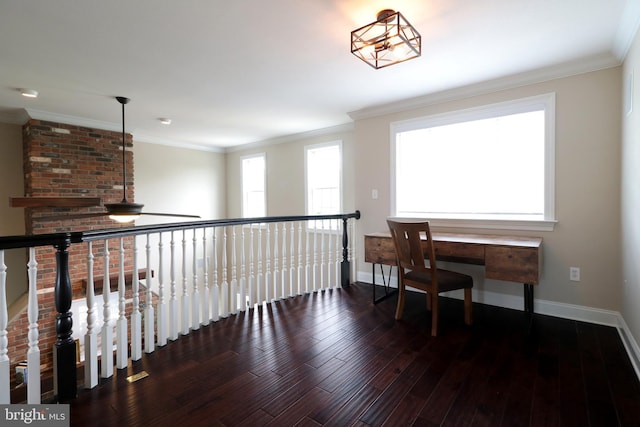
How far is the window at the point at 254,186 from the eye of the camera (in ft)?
20.7

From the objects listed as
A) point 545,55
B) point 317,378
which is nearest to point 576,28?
point 545,55

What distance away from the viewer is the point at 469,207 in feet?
11.5

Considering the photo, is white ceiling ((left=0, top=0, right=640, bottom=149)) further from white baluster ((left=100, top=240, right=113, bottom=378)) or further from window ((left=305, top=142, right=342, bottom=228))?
white baluster ((left=100, top=240, right=113, bottom=378))

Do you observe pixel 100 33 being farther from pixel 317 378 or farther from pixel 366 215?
pixel 366 215

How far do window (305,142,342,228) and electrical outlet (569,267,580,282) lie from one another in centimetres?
305

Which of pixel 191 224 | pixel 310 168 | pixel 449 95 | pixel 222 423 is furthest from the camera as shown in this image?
pixel 310 168

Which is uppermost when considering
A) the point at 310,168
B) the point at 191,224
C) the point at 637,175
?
the point at 310,168

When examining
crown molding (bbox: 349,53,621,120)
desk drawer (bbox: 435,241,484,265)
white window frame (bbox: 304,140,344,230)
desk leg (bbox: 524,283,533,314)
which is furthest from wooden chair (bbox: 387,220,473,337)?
white window frame (bbox: 304,140,344,230)

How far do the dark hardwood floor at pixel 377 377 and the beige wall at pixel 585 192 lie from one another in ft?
1.13

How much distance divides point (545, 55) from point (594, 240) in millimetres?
1688

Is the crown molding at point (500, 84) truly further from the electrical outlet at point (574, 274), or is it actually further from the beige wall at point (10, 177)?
the beige wall at point (10, 177)

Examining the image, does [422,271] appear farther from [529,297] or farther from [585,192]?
[585,192]

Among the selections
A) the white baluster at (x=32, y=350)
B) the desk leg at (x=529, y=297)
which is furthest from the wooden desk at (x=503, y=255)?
the white baluster at (x=32, y=350)

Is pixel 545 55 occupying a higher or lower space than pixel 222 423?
higher
